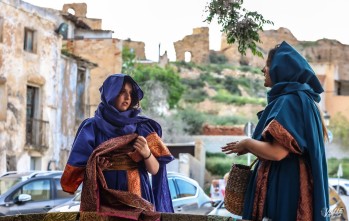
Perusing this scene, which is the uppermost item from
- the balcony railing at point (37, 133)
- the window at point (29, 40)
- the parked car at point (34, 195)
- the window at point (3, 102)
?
the window at point (29, 40)

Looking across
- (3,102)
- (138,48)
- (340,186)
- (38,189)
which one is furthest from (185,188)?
(138,48)

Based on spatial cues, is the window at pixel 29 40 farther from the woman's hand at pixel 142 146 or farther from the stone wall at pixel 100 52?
the woman's hand at pixel 142 146

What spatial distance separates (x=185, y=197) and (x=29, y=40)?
1914cm

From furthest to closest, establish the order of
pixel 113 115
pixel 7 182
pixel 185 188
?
pixel 7 182, pixel 185 188, pixel 113 115

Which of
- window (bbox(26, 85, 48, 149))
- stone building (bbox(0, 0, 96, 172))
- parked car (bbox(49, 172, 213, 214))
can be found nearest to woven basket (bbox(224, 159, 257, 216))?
parked car (bbox(49, 172, 213, 214))

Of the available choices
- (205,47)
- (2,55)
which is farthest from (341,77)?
(2,55)

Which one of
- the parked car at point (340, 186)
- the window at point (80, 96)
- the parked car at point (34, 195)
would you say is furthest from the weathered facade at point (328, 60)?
the parked car at point (34, 195)

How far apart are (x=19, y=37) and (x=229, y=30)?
2732cm

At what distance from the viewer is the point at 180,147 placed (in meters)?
46.6

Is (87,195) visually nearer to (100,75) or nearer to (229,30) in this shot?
(229,30)

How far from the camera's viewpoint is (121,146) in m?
5.68

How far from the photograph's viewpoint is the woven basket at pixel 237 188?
511cm

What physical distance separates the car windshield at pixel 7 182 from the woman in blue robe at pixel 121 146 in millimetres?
13082

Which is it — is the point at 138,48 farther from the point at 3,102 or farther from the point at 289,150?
the point at 289,150
